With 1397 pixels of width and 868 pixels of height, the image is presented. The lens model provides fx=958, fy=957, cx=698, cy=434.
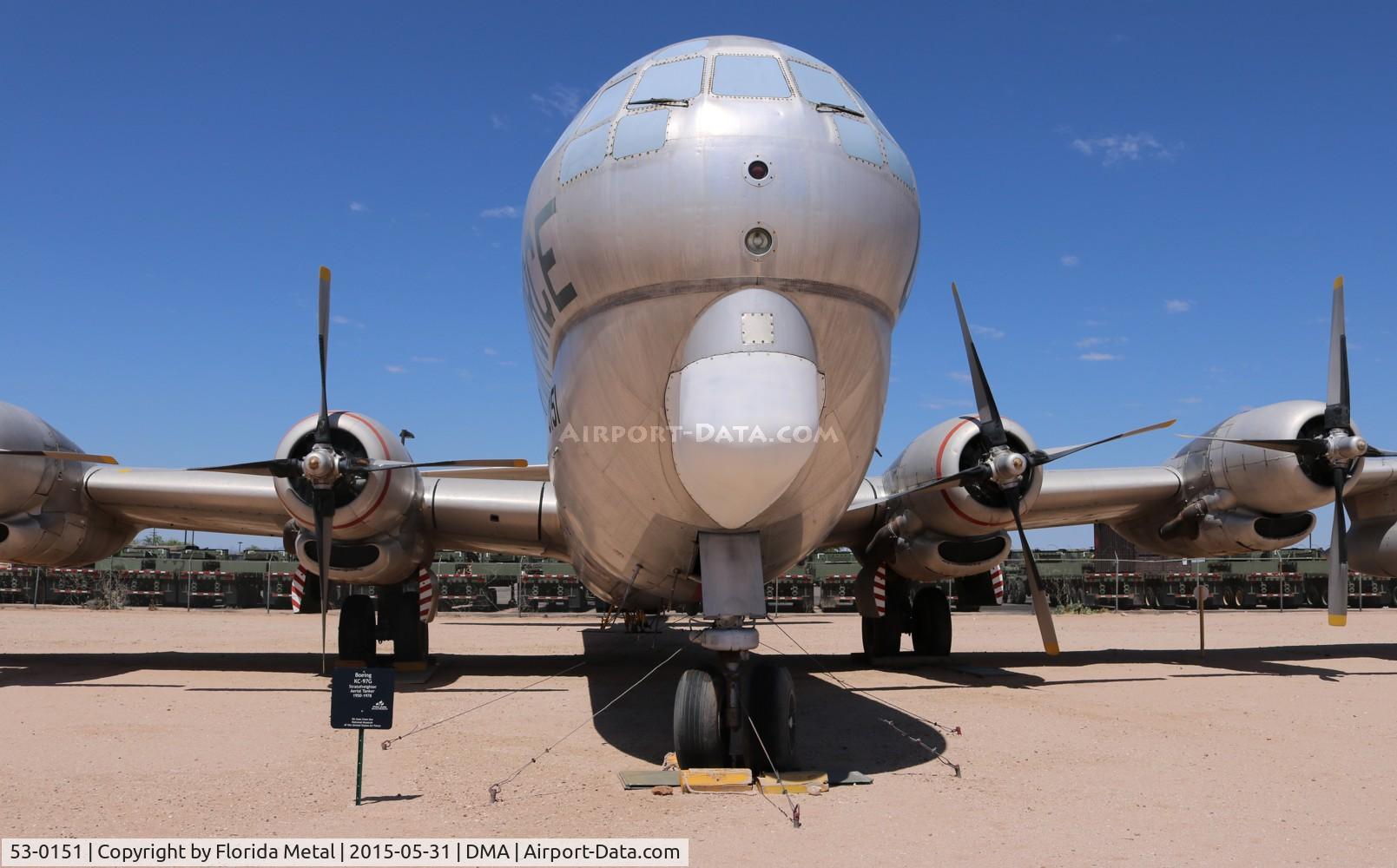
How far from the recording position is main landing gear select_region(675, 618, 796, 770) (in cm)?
669

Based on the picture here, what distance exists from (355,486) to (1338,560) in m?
13.3

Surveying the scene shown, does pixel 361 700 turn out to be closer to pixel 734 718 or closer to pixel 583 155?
pixel 734 718

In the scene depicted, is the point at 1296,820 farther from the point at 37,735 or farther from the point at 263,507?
the point at 263,507

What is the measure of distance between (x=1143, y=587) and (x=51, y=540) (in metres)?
37.3

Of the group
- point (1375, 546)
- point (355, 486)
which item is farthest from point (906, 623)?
point (355, 486)

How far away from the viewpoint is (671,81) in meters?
6.36

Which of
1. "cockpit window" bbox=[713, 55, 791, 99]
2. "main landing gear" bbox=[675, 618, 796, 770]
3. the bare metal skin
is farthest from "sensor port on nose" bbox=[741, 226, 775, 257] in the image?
"main landing gear" bbox=[675, 618, 796, 770]

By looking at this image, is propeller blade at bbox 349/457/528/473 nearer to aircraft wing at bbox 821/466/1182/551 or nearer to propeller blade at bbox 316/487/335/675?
propeller blade at bbox 316/487/335/675

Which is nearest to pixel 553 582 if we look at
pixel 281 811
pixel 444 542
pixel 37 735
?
pixel 444 542

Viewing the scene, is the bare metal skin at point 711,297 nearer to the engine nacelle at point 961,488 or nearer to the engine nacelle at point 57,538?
the engine nacelle at point 961,488

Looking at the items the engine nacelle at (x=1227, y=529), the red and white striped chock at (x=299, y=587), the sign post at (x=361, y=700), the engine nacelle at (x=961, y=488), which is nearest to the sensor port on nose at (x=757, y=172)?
the sign post at (x=361, y=700)

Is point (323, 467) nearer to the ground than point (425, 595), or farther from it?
farther from it

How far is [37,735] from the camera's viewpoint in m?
8.59

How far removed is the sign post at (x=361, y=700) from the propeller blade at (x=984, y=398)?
7.18 meters
